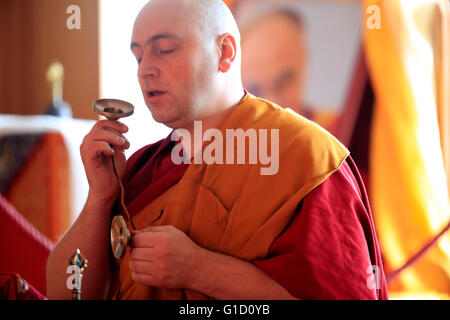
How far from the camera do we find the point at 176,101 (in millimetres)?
958

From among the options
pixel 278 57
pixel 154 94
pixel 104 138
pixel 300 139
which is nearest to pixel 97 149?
pixel 104 138

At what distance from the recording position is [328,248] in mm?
831

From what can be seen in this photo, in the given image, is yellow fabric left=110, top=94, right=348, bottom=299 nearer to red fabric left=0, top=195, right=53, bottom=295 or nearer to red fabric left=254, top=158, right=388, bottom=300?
red fabric left=254, top=158, right=388, bottom=300

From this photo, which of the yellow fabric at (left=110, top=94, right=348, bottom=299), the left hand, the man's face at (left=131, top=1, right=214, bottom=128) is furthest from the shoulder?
the left hand

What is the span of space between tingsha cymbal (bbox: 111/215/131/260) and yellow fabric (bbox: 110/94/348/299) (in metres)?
0.07

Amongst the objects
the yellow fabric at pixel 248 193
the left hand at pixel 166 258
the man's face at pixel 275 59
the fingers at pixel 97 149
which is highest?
the man's face at pixel 275 59

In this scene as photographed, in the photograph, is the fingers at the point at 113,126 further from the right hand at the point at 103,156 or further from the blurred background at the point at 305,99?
the blurred background at the point at 305,99

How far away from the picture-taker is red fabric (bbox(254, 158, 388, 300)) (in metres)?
0.82

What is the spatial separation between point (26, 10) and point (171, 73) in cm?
201

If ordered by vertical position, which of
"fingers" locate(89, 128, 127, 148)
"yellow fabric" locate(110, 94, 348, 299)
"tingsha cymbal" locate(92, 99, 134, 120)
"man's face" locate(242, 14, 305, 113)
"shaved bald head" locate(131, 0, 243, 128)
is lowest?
"yellow fabric" locate(110, 94, 348, 299)

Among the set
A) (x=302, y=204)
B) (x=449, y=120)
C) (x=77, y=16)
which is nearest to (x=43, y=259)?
(x=77, y=16)

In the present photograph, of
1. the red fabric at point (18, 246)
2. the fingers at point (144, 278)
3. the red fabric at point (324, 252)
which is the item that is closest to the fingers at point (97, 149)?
the fingers at point (144, 278)

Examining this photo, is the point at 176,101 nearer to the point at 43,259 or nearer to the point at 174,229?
the point at 174,229

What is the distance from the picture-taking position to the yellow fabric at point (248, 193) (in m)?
0.87
